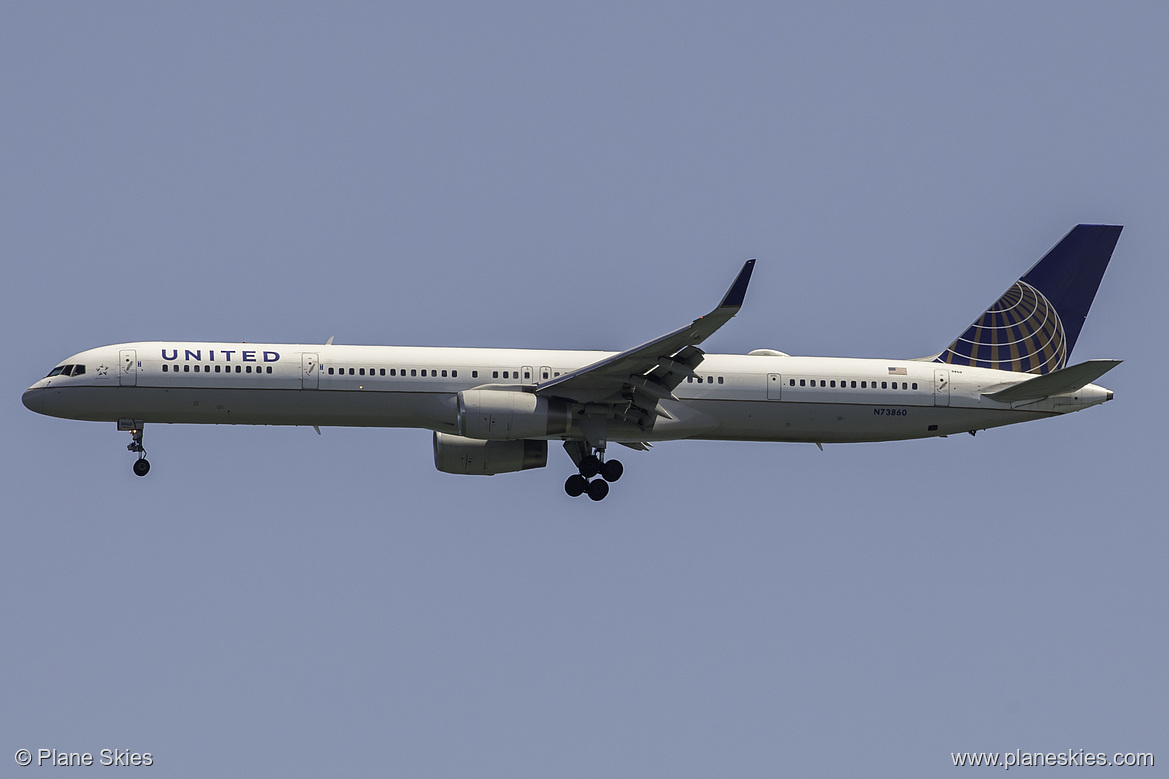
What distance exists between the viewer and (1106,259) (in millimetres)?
47375

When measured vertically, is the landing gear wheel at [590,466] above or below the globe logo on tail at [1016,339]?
below

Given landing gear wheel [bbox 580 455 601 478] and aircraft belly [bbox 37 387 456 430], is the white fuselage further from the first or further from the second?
landing gear wheel [bbox 580 455 601 478]

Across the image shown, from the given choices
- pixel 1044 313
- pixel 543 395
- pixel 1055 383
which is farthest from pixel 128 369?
pixel 1044 313

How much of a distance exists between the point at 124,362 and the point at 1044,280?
27.2m

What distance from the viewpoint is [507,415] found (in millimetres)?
41281

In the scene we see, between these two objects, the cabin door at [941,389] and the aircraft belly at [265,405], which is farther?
the cabin door at [941,389]

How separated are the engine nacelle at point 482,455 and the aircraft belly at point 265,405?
210cm

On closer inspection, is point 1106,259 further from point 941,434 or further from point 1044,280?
→ point 941,434

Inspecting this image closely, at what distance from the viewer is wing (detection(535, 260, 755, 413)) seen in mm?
39156

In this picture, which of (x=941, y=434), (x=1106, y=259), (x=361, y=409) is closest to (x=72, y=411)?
(x=361, y=409)

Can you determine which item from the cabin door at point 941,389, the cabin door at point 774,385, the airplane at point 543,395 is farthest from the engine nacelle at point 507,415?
the cabin door at point 941,389

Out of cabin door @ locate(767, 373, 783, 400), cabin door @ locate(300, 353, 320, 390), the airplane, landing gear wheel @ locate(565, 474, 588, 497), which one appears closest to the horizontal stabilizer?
the airplane

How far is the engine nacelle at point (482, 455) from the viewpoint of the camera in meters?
44.7

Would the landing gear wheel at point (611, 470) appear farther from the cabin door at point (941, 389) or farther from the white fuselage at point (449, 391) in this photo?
the cabin door at point (941, 389)
